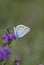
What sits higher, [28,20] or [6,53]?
[28,20]

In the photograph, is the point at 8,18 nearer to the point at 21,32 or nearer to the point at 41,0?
the point at 41,0

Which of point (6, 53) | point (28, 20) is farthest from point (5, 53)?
point (28, 20)

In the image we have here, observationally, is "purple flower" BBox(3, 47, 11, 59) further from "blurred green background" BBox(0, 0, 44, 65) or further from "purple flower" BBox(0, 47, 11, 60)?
"blurred green background" BBox(0, 0, 44, 65)

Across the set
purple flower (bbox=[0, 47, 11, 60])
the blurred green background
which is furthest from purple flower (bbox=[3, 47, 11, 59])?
the blurred green background

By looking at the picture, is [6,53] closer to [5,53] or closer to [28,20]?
[5,53]

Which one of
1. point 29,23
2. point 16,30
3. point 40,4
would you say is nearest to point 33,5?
point 40,4

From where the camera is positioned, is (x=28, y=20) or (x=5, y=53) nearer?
(x=5, y=53)

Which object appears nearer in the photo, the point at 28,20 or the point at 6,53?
the point at 6,53

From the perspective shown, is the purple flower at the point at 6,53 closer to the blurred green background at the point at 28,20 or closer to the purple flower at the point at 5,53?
the purple flower at the point at 5,53
